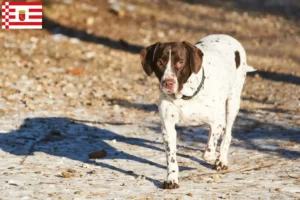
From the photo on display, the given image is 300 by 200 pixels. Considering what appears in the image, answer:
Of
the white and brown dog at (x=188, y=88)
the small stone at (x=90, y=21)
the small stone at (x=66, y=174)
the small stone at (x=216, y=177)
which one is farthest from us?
the small stone at (x=90, y=21)

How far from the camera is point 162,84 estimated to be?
7.31 meters

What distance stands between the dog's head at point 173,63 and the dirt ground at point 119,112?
1.01 meters

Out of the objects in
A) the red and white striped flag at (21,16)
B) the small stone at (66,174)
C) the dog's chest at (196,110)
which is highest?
the red and white striped flag at (21,16)

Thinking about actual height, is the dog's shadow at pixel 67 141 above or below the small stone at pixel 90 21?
below

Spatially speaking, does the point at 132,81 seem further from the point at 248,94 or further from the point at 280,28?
the point at 280,28

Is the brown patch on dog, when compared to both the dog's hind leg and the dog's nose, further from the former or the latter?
the dog's nose

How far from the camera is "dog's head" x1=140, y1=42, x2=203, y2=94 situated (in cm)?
732

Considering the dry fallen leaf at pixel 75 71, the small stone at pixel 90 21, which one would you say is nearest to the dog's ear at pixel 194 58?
the dry fallen leaf at pixel 75 71

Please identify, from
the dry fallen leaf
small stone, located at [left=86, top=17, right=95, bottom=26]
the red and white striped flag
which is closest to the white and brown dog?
the dry fallen leaf

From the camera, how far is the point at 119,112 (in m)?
11.8

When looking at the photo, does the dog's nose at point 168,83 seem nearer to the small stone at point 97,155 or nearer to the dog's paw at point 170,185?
the dog's paw at point 170,185

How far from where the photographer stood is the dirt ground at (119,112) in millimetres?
7605

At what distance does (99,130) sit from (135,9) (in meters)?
11.6

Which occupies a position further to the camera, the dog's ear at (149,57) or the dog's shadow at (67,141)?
the dog's shadow at (67,141)
